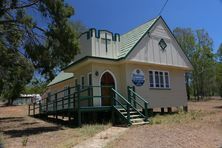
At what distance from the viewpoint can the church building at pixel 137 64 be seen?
18250 millimetres

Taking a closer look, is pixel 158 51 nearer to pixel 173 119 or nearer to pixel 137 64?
pixel 137 64

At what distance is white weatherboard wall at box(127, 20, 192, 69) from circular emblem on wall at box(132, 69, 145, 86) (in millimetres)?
841

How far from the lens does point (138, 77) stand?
64.3ft

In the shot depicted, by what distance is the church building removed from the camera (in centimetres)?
1825

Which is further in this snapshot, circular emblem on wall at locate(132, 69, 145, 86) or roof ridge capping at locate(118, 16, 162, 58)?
circular emblem on wall at locate(132, 69, 145, 86)

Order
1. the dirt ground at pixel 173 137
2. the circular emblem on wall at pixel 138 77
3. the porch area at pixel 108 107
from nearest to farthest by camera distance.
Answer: the dirt ground at pixel 173 137
the porch area at pixel 108 107
the circular emblem on wall at pixel 138 77

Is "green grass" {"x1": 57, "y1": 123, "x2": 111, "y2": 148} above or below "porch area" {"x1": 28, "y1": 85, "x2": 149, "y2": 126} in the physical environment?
below

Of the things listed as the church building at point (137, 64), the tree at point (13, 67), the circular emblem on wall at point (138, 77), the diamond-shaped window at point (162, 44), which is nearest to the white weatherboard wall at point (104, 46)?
the church building at point (137, 64)

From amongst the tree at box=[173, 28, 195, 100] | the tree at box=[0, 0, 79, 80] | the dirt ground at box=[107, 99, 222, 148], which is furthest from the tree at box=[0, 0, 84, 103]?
the tree at box=[173, 28, 195, 100]

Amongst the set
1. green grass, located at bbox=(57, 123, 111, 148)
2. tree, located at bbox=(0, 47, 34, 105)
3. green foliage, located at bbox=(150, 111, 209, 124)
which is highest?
tree, located at bbox=(0, 47, 34, 105)

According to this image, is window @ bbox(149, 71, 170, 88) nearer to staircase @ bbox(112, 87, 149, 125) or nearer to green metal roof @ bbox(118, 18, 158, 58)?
green metal roof @ bbox(118, 18, 158, 58)

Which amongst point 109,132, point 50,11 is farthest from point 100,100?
point 50,11

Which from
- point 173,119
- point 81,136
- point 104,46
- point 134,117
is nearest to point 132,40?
point 104,46

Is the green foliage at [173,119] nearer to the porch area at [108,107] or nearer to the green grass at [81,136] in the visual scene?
the porch area at [108,107]
